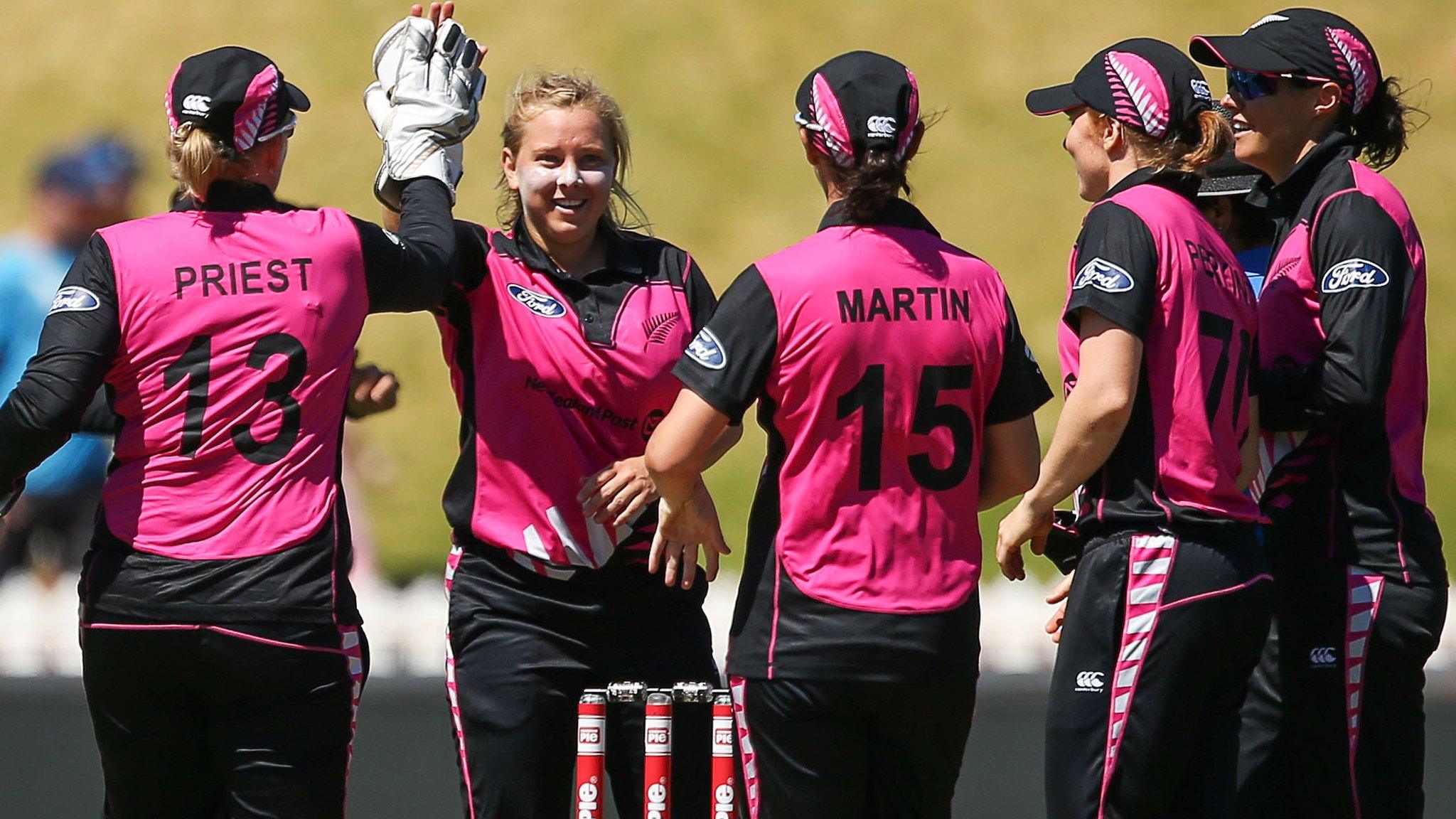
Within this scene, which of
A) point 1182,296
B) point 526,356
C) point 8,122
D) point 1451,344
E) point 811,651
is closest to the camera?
point 811,651

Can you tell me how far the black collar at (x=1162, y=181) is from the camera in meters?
3.48

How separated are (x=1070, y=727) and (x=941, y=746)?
1.07 feet

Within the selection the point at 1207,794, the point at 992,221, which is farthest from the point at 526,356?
the point at 992,221

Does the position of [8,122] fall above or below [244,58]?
above

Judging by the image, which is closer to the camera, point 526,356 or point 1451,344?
point 526,356

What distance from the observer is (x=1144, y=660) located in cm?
333

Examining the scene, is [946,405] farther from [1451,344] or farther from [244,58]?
[1451,344]

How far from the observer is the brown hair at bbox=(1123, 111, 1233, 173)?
3.51 metres

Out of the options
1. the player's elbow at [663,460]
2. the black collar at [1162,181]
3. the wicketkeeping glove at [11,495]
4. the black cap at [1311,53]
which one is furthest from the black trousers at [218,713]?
the black cap at [1311,53]

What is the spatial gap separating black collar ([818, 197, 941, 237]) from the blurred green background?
297 inches

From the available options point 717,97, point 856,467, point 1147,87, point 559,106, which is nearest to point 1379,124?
point 1147,87

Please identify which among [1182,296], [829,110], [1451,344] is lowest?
[1182,296]

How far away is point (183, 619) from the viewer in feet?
10.6

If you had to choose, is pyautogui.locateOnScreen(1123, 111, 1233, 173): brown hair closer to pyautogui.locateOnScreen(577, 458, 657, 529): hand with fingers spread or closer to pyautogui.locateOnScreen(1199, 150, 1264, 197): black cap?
pyautogui.locateOnScreen(1199, 150, 1264, 197): black cap
